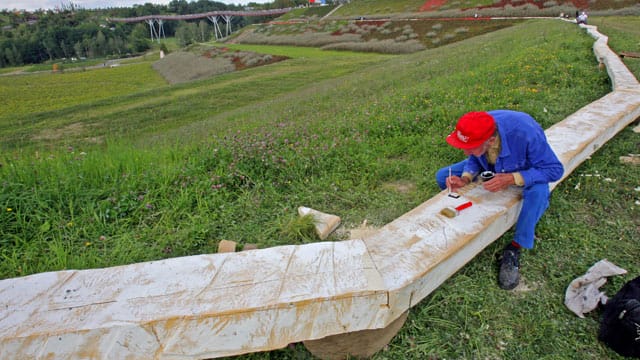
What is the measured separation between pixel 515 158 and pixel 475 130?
0.46 meters

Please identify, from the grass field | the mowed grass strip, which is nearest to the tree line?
the mowed grass strip

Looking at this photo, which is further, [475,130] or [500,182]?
[500,182]

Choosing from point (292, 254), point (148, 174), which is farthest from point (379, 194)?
point (148, 174)

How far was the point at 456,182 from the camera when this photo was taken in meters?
2.98

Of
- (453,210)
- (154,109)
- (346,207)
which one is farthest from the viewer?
(154,109)

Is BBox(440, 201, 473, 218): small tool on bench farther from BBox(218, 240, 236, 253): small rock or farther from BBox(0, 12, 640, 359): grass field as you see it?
BBox(218, 240, 236, 253): small rock

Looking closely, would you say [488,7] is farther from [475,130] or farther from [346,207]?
[475,130]

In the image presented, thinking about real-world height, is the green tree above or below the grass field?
above

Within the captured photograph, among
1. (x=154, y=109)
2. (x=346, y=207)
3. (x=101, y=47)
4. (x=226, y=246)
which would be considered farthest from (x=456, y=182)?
(x=101, y=47)

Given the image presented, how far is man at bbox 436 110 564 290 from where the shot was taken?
2.45 m

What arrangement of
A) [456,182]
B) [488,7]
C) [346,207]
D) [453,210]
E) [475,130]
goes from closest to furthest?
[475,130], [453,210], [456,182], [346,207], [488,7]

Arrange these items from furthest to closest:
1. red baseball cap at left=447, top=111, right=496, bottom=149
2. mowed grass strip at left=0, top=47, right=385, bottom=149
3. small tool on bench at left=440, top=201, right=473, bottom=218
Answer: mowed grass strip at left=0, top=47, right=385, bottom=149 < small tool on bench at left=440, top=201, right=473, bottom=218 < red baseball cap at left=447, top=111, right=496, bottom=149

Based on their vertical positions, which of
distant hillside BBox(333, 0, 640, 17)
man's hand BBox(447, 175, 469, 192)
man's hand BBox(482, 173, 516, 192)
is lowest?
man's hand BBox(447, 175, 469, 192)

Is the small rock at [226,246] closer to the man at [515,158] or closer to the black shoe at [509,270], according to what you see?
the man at [515,158]
